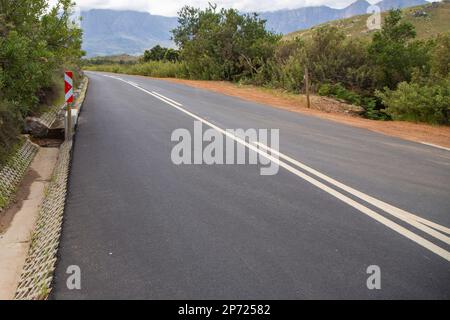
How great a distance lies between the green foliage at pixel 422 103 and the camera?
14281mm

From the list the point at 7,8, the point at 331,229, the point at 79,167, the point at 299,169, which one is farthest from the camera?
the point at 7,8

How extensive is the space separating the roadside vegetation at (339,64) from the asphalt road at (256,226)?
7.58 m

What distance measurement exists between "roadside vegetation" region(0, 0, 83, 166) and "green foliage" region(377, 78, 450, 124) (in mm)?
10443

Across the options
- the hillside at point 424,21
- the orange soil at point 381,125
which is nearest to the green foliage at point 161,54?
the hillside at point 424,21

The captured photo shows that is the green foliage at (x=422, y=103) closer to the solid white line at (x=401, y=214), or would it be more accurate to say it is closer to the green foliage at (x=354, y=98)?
the green foliage at (x=354, y=98)

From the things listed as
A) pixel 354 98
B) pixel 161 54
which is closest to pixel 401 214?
pixel 354 98

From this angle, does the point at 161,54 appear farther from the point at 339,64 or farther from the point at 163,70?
the point at 339,64

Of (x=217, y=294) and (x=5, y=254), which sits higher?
(x=217, y=294)

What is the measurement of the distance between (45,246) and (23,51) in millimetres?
4799

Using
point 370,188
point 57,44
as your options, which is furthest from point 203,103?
point 370,188

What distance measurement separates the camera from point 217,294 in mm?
3500

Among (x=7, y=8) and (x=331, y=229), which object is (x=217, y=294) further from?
(x=7, y=8)

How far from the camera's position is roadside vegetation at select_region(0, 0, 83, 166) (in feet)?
27.5
